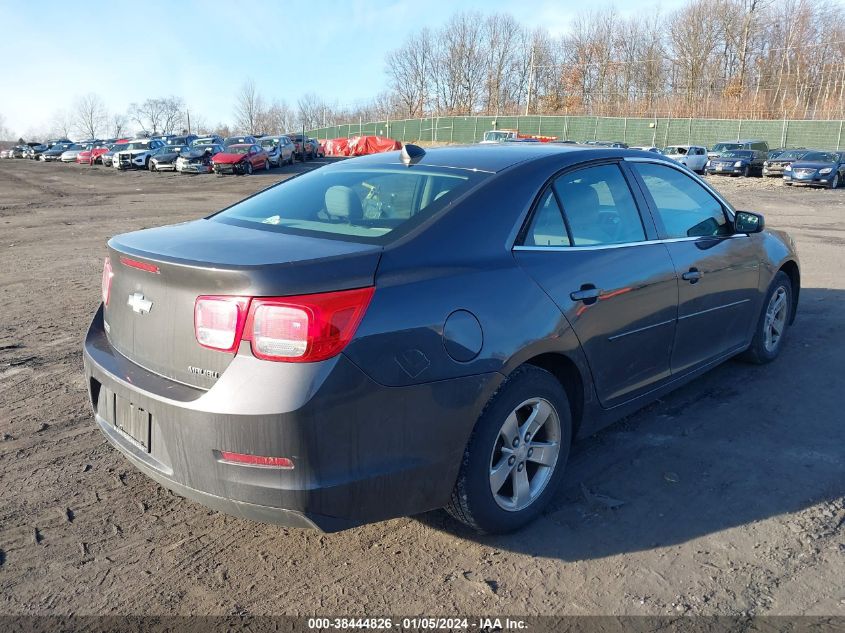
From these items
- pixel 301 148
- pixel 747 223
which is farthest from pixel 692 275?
pixel 301 148

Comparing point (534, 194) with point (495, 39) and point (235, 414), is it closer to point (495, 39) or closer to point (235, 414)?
point (235, 414)

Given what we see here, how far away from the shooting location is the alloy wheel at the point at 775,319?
17.1ft

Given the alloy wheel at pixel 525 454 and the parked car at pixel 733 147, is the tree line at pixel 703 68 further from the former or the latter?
the alloy wheel at pixel 525 454

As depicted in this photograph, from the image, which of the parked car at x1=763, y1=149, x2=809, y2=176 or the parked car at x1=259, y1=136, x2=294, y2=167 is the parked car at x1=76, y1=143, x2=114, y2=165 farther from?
the parked car at x1=763, y1=149, x2=809, y2=176

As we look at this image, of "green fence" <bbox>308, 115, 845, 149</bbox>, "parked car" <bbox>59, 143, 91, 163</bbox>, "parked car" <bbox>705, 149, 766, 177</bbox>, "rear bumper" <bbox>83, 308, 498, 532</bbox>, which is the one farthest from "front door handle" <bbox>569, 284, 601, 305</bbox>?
"parked car" <bbox>59, 143, 91, 163</bbox>

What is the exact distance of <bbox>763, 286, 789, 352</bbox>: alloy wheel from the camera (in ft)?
17.1

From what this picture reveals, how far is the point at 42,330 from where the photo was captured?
6191mm

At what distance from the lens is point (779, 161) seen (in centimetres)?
3033

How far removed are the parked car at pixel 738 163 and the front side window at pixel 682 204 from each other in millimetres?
31228

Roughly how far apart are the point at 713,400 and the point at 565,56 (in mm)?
78260

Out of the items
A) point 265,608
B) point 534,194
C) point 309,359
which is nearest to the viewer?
point 309,359

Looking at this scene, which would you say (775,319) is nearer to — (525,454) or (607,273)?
(607,273)

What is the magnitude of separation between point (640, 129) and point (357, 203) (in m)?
53.1

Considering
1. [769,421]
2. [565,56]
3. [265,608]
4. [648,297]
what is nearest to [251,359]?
[265,608]
